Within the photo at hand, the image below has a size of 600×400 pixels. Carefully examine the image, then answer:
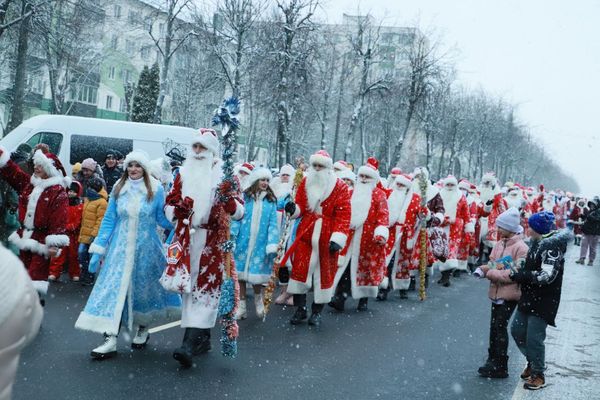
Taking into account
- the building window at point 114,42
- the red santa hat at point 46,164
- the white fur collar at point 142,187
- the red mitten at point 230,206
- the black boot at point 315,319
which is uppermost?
the building window at point 114,42

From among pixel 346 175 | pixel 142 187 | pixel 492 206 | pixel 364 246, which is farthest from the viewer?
pixel 492 206

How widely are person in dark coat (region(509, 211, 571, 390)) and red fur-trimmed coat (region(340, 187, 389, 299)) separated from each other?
3.46m

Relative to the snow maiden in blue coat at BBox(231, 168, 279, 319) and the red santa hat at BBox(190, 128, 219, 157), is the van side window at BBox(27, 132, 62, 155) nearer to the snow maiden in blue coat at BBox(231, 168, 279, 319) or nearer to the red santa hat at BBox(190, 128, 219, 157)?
the snow maiden in blue coat at BBox(231, 168, 279, 319)

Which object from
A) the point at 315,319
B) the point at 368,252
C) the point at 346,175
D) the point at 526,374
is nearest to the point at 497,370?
the point at 526,374

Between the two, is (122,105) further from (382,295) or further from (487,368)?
(487,368)

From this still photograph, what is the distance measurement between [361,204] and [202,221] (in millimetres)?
3987

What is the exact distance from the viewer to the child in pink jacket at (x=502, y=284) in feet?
20.7

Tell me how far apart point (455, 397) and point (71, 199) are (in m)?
6.43

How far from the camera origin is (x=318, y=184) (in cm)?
826

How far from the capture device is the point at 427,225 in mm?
11789

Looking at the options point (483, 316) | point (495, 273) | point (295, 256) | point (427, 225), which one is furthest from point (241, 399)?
point (427, 225)

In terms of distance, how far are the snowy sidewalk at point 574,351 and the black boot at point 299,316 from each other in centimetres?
255

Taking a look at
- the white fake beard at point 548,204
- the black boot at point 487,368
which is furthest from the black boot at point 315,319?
the white fake beard at point 548,204

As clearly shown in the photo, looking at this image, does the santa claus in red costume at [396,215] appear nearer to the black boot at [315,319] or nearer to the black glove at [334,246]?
the black boot at [315,319]
